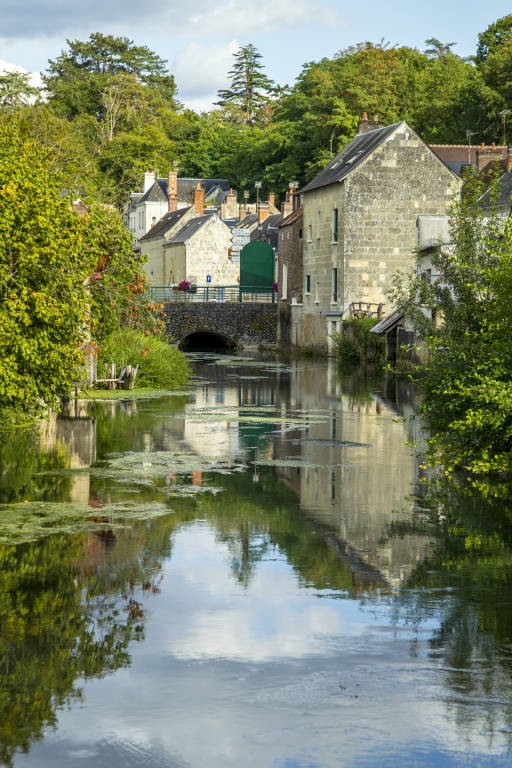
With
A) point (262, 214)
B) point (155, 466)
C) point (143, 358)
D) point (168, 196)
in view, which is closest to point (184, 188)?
point (168, 196)

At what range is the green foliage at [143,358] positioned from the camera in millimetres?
36250

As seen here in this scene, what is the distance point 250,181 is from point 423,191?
46.0 meters

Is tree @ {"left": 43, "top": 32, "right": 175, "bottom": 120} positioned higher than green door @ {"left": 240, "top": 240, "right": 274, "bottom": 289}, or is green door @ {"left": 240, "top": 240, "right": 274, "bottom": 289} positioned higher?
tree @ {"left": 43, "top": 32, "right": 175, "bottom": 120}

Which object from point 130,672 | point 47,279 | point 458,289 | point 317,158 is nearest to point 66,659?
point 130,672

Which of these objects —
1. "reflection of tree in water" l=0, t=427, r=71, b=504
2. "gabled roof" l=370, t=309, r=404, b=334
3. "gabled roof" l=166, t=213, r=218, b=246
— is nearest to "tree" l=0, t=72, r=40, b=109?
"gabled roof" l=166, t=213, r=218, b=246

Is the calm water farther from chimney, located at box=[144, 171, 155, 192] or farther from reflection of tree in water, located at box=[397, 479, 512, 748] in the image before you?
chimney, located at box=[144, 171, 155, 192]

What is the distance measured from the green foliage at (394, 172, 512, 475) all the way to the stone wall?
51.9 m

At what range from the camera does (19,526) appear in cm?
1452

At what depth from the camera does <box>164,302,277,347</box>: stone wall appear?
238ft

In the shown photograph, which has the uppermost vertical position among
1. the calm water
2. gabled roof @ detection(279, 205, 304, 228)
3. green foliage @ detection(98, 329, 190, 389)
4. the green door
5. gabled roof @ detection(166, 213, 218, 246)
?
gabled roof @ detection(166, 213, 218, 246)

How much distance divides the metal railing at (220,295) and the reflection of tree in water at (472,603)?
2275 inches

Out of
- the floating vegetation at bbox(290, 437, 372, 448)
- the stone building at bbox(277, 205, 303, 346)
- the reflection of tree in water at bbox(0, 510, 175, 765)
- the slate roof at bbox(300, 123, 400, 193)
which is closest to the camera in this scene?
the reflection of tree in water at bbox(0, 510, 175, 765)

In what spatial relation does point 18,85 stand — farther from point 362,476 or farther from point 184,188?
point 362,476

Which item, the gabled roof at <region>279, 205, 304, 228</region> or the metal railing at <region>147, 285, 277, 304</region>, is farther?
the metal railing at <region>147, 285, 277, 304</region>
